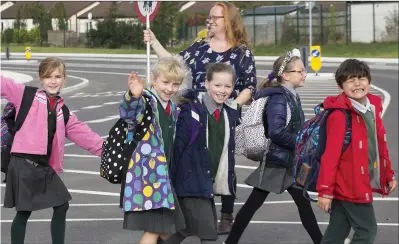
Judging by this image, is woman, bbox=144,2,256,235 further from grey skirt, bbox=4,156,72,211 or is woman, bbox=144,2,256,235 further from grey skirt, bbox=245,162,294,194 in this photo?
grey skirt, bbox=4,156,72,211

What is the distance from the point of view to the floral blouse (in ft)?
22.8

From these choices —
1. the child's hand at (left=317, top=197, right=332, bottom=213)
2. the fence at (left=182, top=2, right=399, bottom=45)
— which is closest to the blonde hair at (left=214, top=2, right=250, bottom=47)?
the child's hand at (left=317, top=197, right=332, bottom=213)

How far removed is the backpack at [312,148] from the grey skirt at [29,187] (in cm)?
170

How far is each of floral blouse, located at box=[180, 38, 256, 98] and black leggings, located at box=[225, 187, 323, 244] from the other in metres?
0.86

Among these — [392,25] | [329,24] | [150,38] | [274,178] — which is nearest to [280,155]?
[274,178]

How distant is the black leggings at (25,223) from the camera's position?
6027mm

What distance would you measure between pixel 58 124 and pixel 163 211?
1.06 meters

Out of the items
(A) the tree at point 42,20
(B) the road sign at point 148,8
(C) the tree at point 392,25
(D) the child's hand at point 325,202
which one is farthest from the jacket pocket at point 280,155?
(A) the tree at point 42,20

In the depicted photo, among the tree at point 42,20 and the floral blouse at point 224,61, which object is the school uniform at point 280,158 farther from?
the tree at point 42,20

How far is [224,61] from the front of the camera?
274 inches

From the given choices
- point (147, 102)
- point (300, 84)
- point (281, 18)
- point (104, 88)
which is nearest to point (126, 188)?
point (147, 102)

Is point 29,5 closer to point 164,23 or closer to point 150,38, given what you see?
point 164,23

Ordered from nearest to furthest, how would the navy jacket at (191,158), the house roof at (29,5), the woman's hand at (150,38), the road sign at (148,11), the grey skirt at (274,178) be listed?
the navy jacket at (191,158), the grey skirt at (274,178), the woman's hand at (150,38), the road sign at (148,11), the house roof at (29,5)

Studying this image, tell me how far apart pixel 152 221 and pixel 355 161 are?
1314 millimetres
